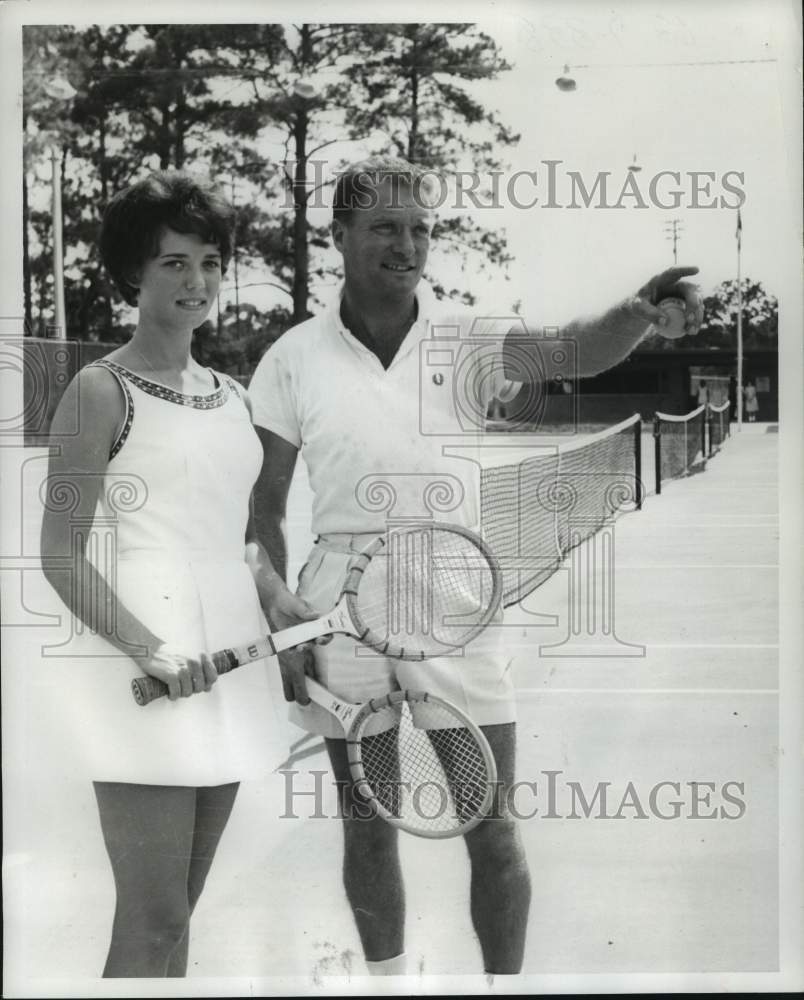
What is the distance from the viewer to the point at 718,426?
327 centimetres

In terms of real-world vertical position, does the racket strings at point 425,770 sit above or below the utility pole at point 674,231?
below

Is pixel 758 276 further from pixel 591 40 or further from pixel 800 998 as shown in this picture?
pixel 800 998

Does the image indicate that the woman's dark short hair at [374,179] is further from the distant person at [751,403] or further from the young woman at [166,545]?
the distant person at [751,403]

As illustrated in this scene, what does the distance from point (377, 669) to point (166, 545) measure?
57 centimetres

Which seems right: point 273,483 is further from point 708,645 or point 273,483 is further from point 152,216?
point 708,645

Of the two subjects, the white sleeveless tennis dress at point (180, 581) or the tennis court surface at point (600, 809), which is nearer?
the white sleeveless tennis dress at point (180, 581)

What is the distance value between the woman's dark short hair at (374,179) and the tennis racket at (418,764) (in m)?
1.11

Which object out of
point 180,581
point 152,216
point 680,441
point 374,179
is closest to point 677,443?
point 680,441

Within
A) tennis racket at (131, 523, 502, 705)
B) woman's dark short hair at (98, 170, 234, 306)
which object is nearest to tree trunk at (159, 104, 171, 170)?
woman's dark short hair at (98, 170, 234, 306)

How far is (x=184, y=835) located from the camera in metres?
3.17

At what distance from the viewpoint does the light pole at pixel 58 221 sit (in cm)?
318

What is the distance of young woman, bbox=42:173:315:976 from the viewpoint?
3109mm

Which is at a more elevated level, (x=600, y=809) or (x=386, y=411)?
(x=386, y=411)

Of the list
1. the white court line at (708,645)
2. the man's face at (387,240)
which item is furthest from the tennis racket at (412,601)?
the man's face at (387,240)
